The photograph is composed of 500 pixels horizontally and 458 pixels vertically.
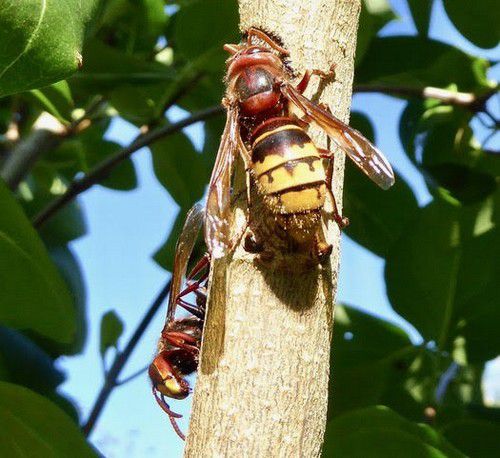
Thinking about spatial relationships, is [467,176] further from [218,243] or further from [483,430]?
[218,243]

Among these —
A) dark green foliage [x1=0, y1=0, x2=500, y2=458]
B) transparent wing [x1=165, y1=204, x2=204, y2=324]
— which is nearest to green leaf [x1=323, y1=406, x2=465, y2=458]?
dark green foliage [x1=0, y1=0, x2=500, y2=458]

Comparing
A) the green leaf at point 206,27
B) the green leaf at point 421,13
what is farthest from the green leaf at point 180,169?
the green leaf at point 421,13

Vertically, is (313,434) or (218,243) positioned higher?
(218,243)

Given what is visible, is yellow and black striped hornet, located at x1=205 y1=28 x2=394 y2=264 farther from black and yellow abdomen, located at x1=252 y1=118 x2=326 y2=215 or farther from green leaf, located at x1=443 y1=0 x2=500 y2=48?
green leaf, located at x1=443 y1=0 x2=500 y2=48

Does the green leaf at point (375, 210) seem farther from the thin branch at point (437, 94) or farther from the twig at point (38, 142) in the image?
the twig at point (38, 142)

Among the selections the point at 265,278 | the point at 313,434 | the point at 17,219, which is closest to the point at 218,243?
the point at 265,278

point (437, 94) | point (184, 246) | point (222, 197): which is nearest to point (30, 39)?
point (222, 197)

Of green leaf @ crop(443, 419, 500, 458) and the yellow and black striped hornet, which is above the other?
the yellow and black striped hornet
